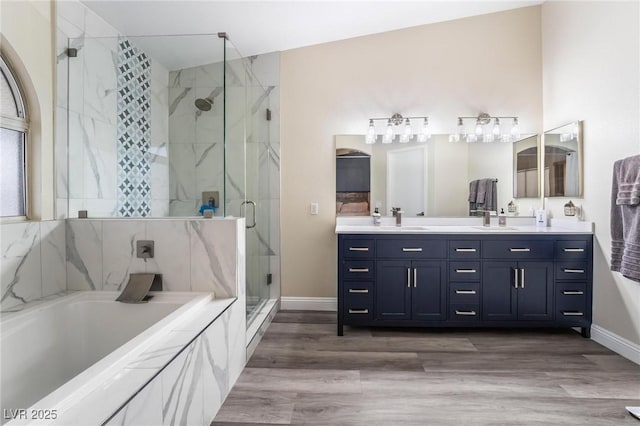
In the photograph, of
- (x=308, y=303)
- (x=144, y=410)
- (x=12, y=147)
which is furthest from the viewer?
(x=308, y=303)

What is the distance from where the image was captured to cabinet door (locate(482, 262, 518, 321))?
2758 millimetres

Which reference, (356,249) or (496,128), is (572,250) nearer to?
(496,128)

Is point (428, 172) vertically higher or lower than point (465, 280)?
higher

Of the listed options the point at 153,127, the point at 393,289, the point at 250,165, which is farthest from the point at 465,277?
the point at 153,127

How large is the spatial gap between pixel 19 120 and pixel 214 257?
1.33 meters

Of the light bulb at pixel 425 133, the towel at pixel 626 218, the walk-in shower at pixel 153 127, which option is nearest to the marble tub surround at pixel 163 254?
the walk-in shower at pixel 153 127

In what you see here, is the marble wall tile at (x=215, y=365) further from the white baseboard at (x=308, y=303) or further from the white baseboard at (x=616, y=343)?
the white baseboard at (x=616, y=343)

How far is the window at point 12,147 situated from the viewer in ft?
6.24

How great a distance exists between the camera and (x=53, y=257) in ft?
6.68

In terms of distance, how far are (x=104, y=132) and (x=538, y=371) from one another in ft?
10.3

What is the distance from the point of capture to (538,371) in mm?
2193

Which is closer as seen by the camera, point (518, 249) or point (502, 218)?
point (518, 249)

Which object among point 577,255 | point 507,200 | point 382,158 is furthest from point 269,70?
point 577,255

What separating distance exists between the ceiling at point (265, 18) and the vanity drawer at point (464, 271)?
7.04 feet
